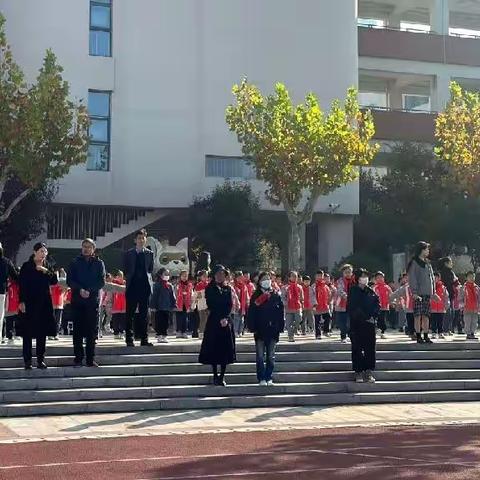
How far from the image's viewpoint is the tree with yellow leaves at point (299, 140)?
32312mm

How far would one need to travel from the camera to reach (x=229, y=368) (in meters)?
14.9

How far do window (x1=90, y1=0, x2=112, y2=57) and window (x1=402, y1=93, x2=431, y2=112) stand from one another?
1699cm

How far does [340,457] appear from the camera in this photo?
31.1ft

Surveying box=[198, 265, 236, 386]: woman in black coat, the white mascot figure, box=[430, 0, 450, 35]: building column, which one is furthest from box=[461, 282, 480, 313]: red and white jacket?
box=[430, 0, 450, 35]: building column

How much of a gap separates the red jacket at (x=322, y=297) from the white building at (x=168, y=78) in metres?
18.6

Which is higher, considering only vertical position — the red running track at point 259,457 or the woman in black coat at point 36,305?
the woman in black coat at point 36,305

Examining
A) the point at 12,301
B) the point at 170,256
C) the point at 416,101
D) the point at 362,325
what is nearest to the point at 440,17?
the point at 416,101

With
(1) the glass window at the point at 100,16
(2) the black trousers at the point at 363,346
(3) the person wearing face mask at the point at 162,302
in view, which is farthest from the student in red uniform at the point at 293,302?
(1) the glass window at the point at 100,16

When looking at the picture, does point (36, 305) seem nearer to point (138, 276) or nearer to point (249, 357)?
point (138, 276)

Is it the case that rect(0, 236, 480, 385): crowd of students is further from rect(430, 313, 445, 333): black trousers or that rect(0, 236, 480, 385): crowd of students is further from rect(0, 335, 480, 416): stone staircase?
rect(0, 335, 480, 416): stone staircase

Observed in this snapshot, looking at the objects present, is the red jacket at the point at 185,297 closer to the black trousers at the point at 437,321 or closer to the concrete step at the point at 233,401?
the black trousers at the point at 437,321

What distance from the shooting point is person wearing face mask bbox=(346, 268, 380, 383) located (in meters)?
14.5

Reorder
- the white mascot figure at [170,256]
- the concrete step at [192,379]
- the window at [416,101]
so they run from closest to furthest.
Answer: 1. the concrete step at [192,379]
2. the white mascot figure at [170,256]
3. the window at [416,101]

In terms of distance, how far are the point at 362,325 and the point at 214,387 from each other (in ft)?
8.45
